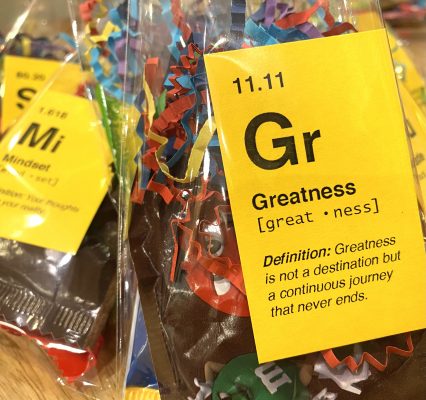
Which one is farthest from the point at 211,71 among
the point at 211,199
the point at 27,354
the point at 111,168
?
the point at 27,354

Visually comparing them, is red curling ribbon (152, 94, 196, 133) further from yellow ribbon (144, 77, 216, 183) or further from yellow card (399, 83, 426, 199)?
yellow card (399, 83, 426, 199)

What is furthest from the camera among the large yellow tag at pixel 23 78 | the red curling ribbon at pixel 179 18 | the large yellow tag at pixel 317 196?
the large yellow tag at pixel 23 78

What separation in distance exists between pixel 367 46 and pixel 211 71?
15 cm

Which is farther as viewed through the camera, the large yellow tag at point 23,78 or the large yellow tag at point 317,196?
the large yellow tag at point 23,78

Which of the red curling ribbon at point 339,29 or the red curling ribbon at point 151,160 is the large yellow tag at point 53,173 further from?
the red curling ribbon at point 339,29

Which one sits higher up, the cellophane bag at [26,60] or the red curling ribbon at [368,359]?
the cellophane bag at [26,60]

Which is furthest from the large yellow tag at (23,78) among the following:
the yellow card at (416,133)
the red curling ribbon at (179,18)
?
the yellow card at (416,133)

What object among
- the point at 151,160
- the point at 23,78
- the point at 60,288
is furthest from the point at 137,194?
the point at 23,78

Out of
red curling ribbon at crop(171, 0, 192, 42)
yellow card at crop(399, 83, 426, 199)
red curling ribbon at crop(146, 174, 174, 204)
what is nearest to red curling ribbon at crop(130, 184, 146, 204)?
red curling ribbon at crop(146, 174, 174, 204)

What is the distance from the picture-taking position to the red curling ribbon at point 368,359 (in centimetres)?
46

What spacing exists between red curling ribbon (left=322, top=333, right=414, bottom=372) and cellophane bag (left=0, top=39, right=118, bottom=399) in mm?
255

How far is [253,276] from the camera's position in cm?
45

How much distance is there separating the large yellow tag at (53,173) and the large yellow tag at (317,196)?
24cm

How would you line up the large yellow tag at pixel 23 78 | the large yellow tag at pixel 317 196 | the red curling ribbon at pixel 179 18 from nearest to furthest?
the large yellow tag at pixel 317 196 < the red curling ribbon at pixel 179 18 < the large yellow tag at pixel 23 78
